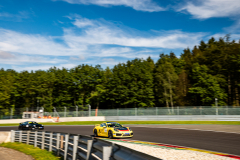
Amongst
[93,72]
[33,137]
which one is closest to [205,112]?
[33,137]

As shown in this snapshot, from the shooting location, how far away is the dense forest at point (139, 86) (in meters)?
58.5

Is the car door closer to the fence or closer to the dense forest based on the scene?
the fence

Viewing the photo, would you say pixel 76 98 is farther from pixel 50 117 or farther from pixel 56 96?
pixel 50 117

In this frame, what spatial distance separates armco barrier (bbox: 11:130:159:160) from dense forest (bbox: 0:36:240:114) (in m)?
46.4

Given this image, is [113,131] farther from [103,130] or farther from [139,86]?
[139,86]

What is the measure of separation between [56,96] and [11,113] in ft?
98.7

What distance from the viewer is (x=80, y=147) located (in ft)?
21.3

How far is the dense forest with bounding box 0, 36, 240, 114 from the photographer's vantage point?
5847 cm

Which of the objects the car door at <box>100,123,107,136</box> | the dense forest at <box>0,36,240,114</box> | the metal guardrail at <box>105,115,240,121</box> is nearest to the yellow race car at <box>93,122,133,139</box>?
the car door at <box>100,123,107,136</box>

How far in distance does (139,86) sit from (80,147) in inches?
2193

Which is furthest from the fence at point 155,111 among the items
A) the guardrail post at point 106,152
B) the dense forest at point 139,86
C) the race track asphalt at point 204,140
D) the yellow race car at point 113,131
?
the guardrail post at point 106,152

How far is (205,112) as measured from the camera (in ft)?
113

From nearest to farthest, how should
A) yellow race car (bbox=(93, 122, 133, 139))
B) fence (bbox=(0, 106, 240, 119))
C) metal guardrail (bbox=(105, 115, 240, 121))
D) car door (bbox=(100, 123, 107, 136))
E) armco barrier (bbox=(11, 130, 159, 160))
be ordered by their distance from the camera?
armco barrier (bbox=(11, 130, 159, 160)), yellow race car (bbox=(93, 122, 133, 139)), car door (bbox=(100, 123, 107, 136)), metal guardrail (bbox=(105, 115, 240, 121)), fence (bbox=(0, 106, 240, 119))

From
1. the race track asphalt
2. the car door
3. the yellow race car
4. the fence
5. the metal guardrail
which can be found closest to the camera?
the race track asphalt
